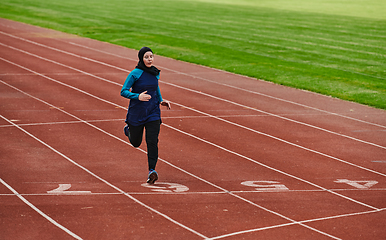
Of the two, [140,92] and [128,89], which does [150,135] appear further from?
[128,89]

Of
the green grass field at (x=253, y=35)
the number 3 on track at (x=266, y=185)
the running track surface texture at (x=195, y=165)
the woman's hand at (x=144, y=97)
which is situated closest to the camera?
the running track surface texture at (x=195, y=165)

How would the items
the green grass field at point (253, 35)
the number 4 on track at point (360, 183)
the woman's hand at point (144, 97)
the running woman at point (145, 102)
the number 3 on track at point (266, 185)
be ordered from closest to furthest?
the woman's hand at point (144, 97), the running woman at point (145, 102), the number 3 on track at point (266, 185), the number 4 on track at point (360, 183), the green grass field at point (253, 35)

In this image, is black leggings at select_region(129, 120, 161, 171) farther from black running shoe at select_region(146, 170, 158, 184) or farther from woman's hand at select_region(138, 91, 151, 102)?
woman's hand at select_region(138, 91, 151, 102)

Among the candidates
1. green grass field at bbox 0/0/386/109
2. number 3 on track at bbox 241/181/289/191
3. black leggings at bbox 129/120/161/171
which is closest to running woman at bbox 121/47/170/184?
black leggings at bbox 129/120/161/171

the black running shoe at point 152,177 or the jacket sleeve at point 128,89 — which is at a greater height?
the jacket sleeve at point 128,89

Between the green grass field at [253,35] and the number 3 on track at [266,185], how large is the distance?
7617mm

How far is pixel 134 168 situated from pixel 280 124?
4672 mm

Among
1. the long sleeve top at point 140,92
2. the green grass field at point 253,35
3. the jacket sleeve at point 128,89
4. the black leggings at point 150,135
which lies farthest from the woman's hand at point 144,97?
the green grass field at point 253,35

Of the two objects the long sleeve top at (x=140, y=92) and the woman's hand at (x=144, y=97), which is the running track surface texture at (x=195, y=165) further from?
the woman's hand at (x=144, y=97)

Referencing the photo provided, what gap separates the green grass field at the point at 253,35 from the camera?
19312mm

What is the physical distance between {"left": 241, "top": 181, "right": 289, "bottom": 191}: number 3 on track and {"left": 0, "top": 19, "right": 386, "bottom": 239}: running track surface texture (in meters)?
0.03

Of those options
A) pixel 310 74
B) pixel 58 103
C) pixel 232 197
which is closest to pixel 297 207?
pixel 232 197

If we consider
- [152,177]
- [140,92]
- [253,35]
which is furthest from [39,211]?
[253,35]

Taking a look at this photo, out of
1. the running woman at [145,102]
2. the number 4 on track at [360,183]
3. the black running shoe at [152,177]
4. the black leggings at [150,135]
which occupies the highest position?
the running woman at [145,102]
